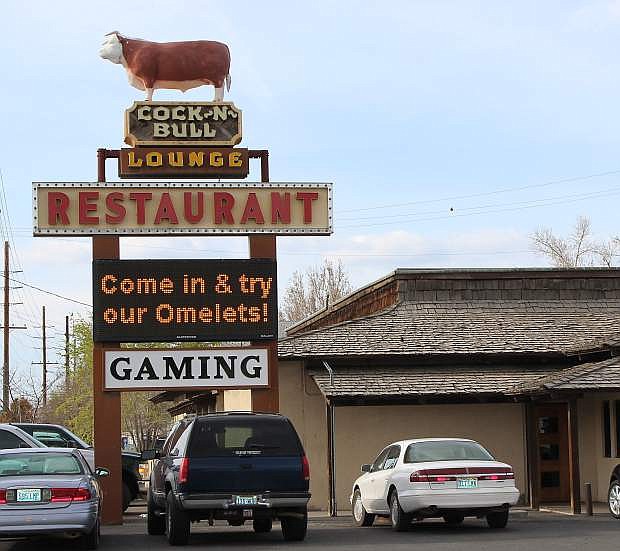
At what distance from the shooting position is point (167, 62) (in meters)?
23.7

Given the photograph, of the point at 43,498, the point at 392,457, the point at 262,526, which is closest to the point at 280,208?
the point at 392,457

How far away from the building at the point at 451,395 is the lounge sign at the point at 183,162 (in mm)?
5307

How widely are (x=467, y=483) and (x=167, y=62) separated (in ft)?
33.7

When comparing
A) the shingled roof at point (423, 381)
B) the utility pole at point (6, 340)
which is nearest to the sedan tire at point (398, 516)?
the shingled roof at point (423, 381)

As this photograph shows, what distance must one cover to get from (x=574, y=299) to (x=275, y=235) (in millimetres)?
12499

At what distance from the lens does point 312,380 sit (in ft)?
90.6

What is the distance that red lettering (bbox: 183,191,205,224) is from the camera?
74.6 ft

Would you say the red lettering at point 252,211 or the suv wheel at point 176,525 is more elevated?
the red lettering at point 252,211

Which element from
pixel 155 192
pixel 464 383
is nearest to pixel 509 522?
pixel 464 383

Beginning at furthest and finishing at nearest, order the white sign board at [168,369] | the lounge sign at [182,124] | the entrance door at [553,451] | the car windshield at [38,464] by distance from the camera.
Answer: the entrance door at [553,451] < the lounge sign at [182,124] < the white sign board at [168,369] < the car windshield at [38,464]

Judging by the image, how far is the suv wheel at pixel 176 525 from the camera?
56.7 ft

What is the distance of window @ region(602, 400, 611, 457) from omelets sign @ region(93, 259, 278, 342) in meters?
9.71

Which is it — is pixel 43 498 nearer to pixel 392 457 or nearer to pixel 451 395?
pixel 392 457

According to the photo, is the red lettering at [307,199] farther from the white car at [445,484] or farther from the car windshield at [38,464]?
the car windshield at [38,464]
